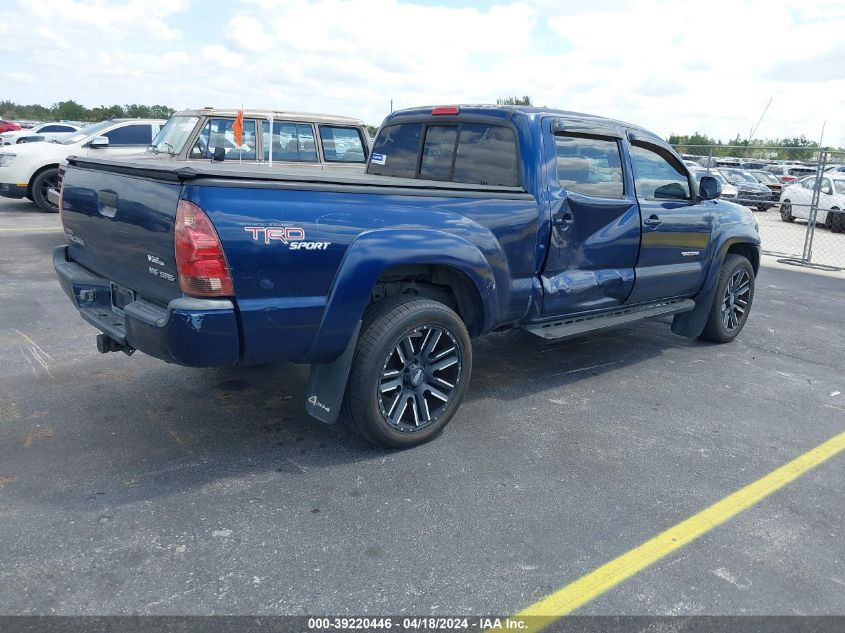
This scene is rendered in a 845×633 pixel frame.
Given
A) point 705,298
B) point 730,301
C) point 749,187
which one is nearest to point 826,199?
point 749,187

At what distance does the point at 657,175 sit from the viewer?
5.51m

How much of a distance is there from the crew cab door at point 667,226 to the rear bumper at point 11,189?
1152 cm

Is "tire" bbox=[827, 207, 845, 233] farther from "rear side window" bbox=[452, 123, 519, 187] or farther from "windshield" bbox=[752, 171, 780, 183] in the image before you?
"rear side window" bbox=[452, 123, 519, 187]

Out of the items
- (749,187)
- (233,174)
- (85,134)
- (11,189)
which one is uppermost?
(749,187)

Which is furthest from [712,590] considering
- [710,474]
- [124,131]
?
[124,131]

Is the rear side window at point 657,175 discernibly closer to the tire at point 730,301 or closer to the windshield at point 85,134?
the tire at point 730,301

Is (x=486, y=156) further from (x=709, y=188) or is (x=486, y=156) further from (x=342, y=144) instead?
(x=342, y=144)

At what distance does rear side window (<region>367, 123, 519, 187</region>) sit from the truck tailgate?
2209 mm

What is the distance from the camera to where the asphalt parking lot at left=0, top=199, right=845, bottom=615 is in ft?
8.97

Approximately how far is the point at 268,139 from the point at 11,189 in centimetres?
608

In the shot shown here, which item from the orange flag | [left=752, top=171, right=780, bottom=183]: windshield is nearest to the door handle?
the orange flag

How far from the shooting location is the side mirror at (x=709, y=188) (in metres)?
5.65

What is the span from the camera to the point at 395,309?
3.76 metres

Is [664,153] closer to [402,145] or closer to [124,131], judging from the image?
[402,145]
